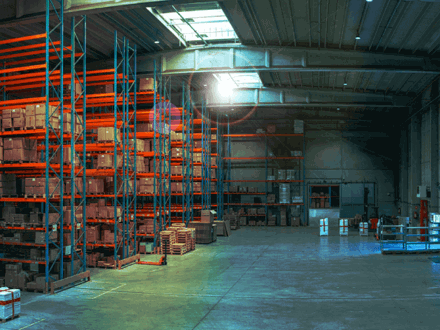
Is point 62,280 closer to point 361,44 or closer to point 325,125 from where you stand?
point 361,44

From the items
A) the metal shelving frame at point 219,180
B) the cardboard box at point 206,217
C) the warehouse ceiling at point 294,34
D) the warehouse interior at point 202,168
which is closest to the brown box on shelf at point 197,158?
the warehouse interior at point 202,168

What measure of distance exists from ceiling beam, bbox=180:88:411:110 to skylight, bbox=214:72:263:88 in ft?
2.22

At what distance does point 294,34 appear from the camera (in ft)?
45.2

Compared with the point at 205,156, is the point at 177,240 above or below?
below

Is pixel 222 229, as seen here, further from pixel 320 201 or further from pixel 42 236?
pixel 42 236

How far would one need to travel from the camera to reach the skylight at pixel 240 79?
1966 cm

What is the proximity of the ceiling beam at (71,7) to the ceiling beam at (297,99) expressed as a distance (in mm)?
11367

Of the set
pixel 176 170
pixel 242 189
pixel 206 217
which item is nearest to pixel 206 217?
pixel 206 217

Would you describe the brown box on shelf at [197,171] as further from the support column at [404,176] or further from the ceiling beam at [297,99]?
the support column at [404,176]

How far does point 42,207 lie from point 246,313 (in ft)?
30.1

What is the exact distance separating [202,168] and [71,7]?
38.3 ft

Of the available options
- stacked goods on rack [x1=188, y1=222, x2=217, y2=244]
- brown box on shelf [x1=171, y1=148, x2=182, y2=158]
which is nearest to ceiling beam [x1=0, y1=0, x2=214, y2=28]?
brown box on shelf [x1=171, y1=148, x2=182, y2=158]

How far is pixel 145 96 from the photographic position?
54.6 ft

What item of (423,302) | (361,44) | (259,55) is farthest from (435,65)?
(423,302)
